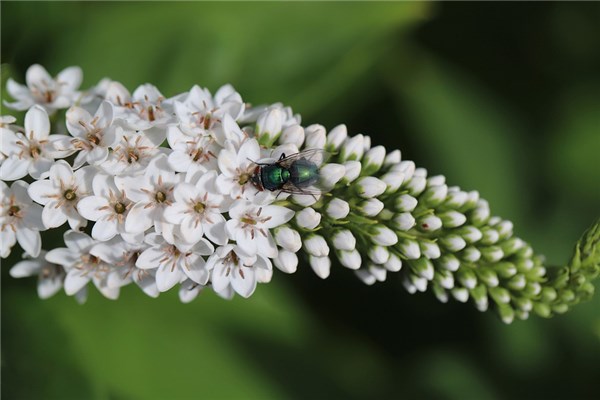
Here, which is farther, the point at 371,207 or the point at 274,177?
the point at 371,207

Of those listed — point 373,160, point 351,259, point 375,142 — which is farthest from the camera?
point 375,142

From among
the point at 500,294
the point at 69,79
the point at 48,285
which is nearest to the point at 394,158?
→ the point at 500,294

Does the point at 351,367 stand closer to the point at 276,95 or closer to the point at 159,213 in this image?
the point at 276,95

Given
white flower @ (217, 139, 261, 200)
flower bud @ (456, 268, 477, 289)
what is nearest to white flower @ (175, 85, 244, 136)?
white flower @ (217, 139, 261, 200)

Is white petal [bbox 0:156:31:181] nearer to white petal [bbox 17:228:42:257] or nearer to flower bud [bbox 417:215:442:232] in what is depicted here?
white petal [bbox 17:228:42:257]

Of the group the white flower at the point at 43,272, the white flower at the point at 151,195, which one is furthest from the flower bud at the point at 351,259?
the white flower at the point at 43,272

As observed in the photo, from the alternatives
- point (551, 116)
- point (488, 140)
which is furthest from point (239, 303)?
point (551, 116)

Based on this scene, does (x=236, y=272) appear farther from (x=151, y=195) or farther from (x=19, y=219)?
(x=19, y=219)
